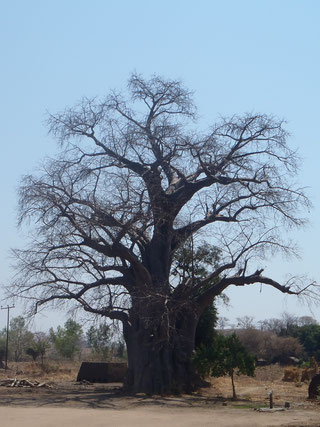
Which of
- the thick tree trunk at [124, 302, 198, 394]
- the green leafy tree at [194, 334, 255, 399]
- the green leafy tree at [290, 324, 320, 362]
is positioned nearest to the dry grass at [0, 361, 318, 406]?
the green leafy tree at [194, 334, 255, 399]

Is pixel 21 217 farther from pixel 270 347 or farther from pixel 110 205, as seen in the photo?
pixel 270 347

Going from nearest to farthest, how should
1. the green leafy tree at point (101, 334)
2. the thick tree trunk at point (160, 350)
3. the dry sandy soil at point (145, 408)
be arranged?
the dry sandy soil at point (145, 408) < the thick tree trunk at point (160, 350) < the green leafy tree at point (101, 334)

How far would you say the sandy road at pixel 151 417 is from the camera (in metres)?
17.7

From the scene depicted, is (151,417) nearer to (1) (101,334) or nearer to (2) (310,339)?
(1) (101,334)

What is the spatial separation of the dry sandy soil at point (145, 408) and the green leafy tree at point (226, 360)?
1.01 m

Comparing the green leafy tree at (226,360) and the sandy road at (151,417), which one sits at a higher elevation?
the green leafy tree at (226,360)

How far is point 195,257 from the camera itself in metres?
30.3

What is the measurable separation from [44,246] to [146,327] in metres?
4.90

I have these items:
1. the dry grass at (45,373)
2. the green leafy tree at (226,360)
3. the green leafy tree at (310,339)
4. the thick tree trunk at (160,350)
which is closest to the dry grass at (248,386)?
the dry grass at (45,373)

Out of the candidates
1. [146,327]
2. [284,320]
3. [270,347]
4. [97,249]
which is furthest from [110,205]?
[284,320]

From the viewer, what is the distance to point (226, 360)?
981 inches

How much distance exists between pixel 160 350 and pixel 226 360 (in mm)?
2882

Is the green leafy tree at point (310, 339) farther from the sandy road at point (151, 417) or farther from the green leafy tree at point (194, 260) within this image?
the sandy road at point (151, 417)

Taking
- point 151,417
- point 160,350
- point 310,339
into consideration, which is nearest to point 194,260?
point 160,350
